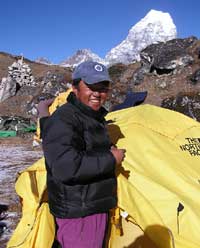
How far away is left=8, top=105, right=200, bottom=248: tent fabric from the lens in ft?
12.6

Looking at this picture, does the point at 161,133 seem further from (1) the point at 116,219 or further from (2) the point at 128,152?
(1) the point at 116,219

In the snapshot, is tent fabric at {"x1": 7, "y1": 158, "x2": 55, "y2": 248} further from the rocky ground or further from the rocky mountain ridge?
the rocky mountain ridge

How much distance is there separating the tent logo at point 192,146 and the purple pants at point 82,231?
2.07 m

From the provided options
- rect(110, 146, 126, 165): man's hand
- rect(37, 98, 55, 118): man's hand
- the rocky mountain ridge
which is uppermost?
the rocky mountain ridge

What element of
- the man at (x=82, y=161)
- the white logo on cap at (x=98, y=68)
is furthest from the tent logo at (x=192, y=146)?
the white logo on cap at (x=98, y=68)

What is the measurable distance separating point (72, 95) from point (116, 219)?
1.20 meters

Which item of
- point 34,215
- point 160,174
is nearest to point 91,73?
point 160,174

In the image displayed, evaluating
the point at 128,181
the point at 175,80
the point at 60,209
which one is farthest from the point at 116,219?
the point at 175,80

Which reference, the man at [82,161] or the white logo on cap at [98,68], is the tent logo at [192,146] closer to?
the man at [82,161]

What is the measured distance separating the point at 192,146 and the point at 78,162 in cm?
261

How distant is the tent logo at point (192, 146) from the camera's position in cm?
496

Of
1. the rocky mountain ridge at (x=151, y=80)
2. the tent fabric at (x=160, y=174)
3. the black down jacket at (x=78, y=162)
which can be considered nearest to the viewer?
the black down jacket at (x=78, y=162)

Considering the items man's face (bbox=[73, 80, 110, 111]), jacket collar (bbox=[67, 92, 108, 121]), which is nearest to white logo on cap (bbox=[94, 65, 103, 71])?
man's face (bbox=[73, 80, 110, 111])

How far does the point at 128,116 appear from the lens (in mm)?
5043
